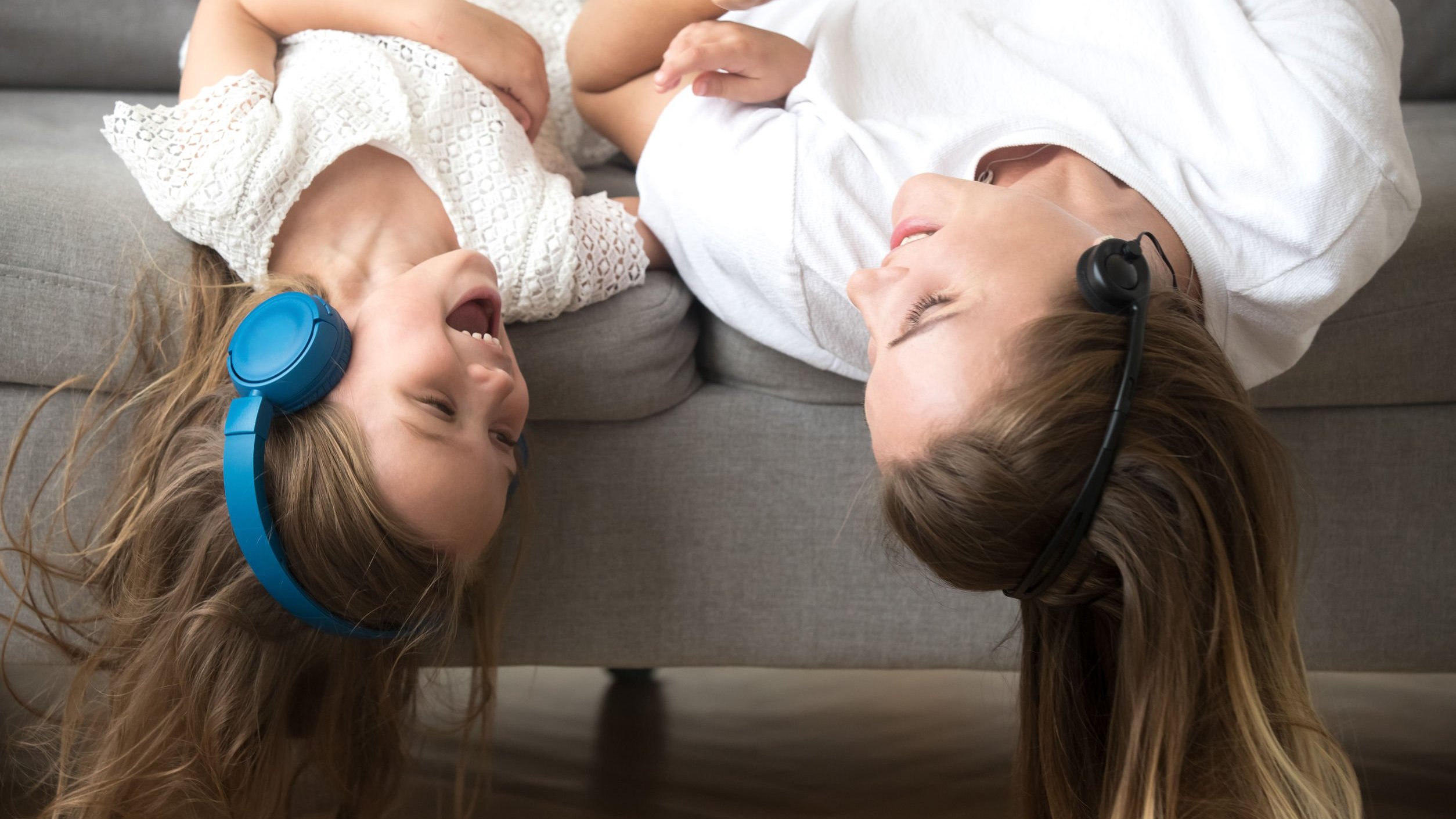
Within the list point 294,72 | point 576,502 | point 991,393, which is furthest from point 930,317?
point 294,72

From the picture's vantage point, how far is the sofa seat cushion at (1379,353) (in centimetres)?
106

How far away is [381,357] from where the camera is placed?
0.86 metres

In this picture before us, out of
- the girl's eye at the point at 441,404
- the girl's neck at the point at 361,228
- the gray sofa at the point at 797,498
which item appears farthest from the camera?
the gray sofa at the point at 797,498

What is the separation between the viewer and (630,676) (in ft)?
5.06

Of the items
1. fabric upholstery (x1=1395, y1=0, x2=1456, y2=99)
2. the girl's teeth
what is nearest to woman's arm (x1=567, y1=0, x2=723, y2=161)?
the girl's teeth

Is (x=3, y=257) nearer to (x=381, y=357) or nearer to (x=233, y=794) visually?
(x=381, y=357)

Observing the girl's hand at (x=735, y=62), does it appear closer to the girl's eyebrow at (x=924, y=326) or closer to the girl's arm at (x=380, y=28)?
the girl's arm at (x=380, y=28)

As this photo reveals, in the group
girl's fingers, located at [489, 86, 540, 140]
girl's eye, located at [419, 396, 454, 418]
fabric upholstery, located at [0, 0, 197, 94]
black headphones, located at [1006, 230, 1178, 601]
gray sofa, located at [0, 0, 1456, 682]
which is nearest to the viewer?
black headphones, located at [1006, 230, 1178, 601]

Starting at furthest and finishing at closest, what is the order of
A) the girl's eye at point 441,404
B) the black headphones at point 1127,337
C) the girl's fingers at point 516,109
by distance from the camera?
1. the girl's fingers at point 516,109
2. the girl's eye at point 441,404
3. the black headphones at point 1127,337

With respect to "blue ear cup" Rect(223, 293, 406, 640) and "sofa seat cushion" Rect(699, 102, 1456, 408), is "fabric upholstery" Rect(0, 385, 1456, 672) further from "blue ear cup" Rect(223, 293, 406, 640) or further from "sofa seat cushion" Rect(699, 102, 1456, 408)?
"blue ear cup" Rect(223, 293, 406, 640)

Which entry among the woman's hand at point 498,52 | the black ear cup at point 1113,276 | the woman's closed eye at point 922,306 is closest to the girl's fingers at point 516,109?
the woman's hand at point 498,52

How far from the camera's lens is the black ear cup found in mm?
752

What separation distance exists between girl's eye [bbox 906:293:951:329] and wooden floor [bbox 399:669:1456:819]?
616mm

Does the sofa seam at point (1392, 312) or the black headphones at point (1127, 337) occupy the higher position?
the black headphones at point (1127, 337)
